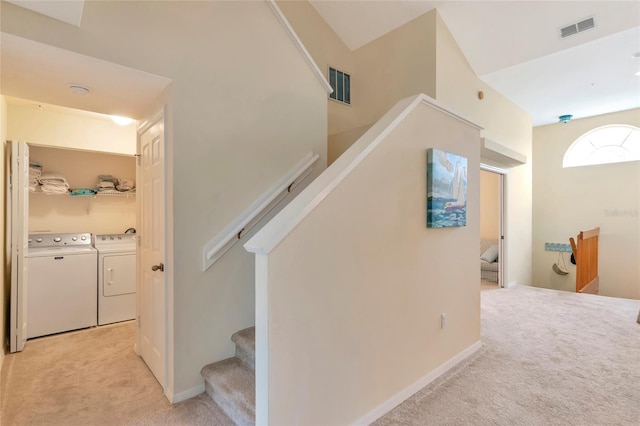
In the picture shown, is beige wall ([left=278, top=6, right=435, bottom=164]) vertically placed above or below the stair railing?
above

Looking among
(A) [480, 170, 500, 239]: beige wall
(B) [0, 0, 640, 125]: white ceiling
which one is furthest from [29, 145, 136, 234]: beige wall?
(A) [480, 170, 500, 239]: beige wall

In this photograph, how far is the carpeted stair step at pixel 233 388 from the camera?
1.81m

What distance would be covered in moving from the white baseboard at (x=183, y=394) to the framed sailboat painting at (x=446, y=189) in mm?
2110

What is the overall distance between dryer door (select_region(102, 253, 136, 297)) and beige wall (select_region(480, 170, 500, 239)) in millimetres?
6932

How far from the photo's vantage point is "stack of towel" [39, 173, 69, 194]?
3.71 meters

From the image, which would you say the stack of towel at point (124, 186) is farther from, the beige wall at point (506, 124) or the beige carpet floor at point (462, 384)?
the beige wall at point (506, 124)

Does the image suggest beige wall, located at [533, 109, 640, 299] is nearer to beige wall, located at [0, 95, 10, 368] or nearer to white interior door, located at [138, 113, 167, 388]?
white interior door, located at [138, 113, 167, 388]

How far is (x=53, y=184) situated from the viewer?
12.4ft

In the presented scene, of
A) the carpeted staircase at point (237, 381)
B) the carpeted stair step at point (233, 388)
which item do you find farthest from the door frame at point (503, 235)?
the carpeted stair step at point (233, 388)

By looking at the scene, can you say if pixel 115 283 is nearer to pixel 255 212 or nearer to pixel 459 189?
pixel 255 212

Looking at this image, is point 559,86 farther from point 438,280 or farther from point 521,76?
point 438,280

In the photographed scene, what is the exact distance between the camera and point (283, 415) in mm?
1487

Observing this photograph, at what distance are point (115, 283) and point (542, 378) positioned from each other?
455cm

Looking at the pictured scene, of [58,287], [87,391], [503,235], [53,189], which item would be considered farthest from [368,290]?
[503,235]
